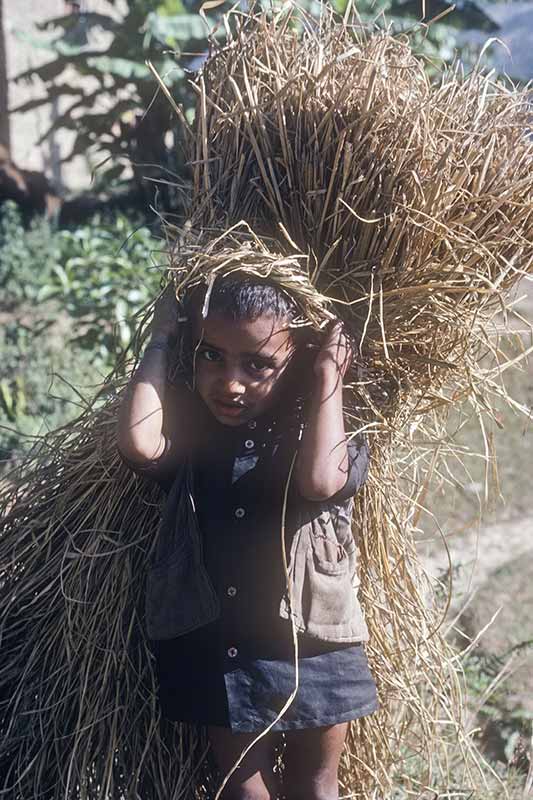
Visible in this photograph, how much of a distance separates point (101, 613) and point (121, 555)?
126 mm

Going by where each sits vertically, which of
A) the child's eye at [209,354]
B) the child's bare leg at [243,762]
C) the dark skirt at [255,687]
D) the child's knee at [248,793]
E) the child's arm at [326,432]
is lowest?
the child's knee at [248,793]

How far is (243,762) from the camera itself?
1891 millimetres

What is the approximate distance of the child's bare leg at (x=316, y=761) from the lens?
1.90 meters

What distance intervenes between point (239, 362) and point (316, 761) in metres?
0.81

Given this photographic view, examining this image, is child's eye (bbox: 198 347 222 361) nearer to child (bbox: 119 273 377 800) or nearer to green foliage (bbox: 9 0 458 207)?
child (bbox: 119 273 377 800)

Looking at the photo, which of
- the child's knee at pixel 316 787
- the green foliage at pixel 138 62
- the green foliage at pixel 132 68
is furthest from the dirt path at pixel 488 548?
the green foliage at pixel 132 68

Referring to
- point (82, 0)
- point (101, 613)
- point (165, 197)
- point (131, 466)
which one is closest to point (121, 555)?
point (101, 613)

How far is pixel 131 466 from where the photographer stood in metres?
1.82

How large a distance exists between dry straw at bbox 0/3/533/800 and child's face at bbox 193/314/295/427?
83mm

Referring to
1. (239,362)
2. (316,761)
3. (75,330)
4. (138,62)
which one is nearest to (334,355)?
(239,362)

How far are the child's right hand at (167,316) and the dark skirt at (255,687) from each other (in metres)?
0.57

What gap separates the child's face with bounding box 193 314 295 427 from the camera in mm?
1695

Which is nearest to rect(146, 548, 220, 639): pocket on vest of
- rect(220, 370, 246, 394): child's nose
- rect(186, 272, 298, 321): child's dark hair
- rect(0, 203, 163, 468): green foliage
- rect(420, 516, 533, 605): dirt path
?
rect(220, 370, 246, 394): child's nose

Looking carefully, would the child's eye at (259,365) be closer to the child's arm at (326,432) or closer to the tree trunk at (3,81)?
the child's arm at (326,432)
